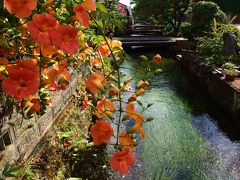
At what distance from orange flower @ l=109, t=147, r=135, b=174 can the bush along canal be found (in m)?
3.05

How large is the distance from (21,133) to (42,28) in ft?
7.30

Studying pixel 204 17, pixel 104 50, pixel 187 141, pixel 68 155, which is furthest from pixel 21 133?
pixel 204 17

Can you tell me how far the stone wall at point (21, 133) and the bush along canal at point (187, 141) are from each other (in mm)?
1396

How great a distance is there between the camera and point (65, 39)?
4.36 ft

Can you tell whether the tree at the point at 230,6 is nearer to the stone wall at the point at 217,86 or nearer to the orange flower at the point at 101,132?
the stone wall at the point at 217,86

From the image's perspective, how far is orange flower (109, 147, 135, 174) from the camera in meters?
1.45

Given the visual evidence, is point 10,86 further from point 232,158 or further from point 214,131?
point 214,131

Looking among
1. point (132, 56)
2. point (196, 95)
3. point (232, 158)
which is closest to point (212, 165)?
point (232, 158)

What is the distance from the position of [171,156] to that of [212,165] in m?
0.87

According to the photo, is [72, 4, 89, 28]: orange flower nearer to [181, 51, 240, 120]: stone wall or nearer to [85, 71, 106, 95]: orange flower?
[85, 71, 106, 95]: orange flower

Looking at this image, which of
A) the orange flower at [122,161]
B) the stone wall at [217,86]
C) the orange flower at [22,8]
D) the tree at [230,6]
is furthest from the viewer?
the tree at [230,6]

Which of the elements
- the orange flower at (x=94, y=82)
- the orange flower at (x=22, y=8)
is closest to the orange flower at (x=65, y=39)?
A: the orange flower at (x=22, y=8)

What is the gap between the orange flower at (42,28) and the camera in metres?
1.26

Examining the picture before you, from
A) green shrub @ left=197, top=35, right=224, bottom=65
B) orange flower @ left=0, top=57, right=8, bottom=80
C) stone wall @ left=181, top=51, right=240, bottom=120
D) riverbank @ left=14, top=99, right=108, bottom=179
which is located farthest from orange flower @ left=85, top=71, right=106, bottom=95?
green shrub @ left=197, top=35, right=224, bottom=65
